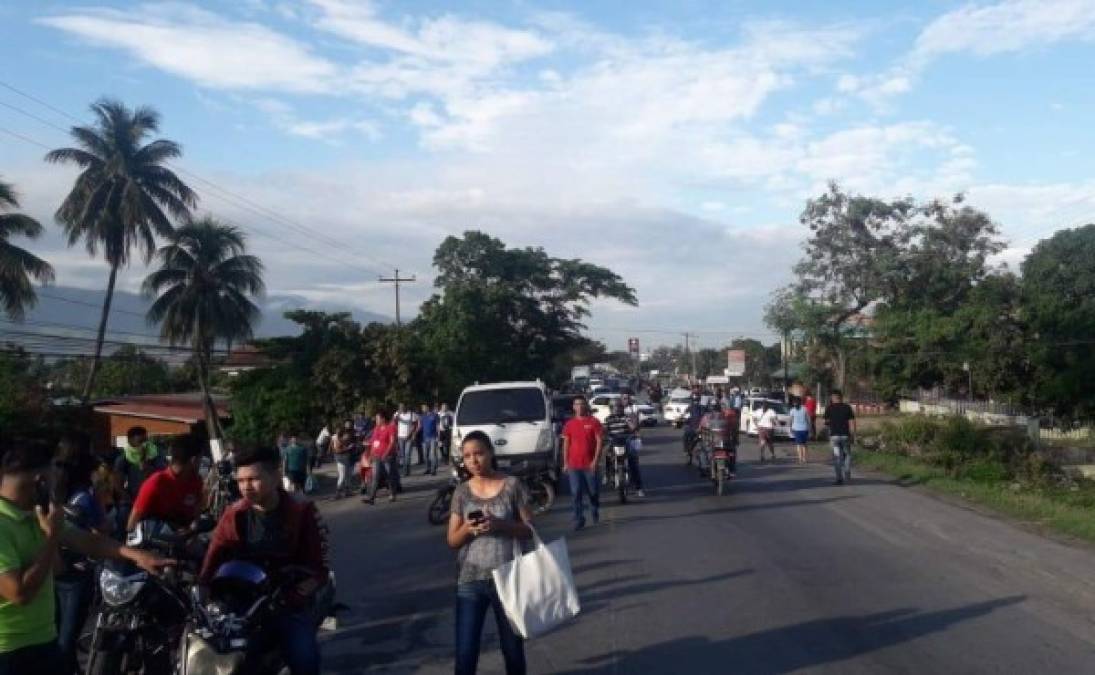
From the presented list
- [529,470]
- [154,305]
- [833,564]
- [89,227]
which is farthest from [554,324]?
[833,564]

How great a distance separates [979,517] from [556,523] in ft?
19.7

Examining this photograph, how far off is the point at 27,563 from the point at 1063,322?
2074 inches

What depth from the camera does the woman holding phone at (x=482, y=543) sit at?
250 inches

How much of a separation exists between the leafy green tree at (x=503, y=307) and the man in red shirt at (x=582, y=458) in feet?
111

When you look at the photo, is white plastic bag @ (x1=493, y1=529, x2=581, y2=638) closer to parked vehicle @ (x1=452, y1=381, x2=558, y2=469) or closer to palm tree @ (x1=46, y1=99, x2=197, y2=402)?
parked vehicle @ (x1=452, y1=381, x2=558, y2=469)

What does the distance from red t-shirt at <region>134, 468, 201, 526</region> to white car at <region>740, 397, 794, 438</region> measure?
1092 inches

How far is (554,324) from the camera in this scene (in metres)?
61.2

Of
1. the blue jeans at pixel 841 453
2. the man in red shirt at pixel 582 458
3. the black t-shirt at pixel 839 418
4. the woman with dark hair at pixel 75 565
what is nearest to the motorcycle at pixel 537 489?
the man in red shirt at pixel 582 458

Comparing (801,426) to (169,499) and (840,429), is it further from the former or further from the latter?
(169,499)

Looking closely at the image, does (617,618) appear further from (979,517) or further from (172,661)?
(979,517)

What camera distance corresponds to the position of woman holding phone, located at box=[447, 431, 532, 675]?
20.8 ft

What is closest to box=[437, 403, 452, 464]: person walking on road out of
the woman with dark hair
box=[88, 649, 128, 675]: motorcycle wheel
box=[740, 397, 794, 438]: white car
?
box=[740, 397, 794, 438]: white car

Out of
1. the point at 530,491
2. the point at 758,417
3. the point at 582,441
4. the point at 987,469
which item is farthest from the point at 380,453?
the point at 758,417

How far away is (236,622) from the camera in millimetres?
5246
